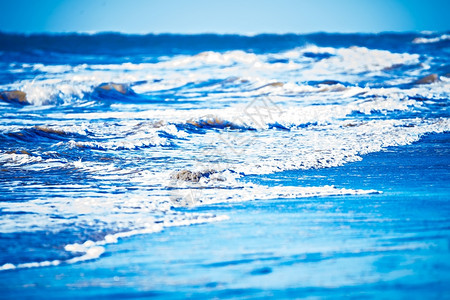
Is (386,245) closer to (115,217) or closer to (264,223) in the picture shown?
(264,223)

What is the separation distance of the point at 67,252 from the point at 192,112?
9866 mm

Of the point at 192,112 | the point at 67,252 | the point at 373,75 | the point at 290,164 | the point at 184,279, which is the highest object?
the point at 373,75

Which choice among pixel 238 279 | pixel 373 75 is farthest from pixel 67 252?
pixel 373 75

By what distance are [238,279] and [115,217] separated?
5.31 ft

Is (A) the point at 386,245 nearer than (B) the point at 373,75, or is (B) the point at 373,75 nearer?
(A) the point at 386,245

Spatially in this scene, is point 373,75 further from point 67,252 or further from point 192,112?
point 67,252

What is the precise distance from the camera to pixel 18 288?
10.7 ft

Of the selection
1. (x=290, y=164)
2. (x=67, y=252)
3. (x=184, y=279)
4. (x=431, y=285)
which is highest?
(x=290, y=164)

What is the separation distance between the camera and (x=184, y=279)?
11.0 ft

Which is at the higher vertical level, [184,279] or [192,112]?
[192,112]

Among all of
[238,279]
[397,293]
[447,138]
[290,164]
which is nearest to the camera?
[397,293]

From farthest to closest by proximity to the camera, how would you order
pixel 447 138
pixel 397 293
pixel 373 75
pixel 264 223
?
pixel 373 75 < pixel 447 138 < pixel 264 223 < pixel 397 293

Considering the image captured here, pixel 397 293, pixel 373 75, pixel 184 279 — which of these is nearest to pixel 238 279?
pixel 184 279

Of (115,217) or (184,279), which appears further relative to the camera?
(115,217)
